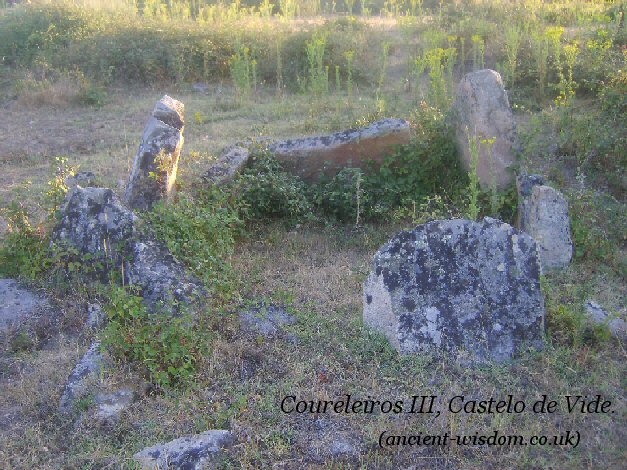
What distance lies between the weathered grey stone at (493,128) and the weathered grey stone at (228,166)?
6.36ft

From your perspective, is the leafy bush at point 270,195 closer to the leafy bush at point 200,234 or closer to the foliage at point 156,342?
the leafy bush at point 200,234

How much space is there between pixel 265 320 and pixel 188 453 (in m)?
1.29

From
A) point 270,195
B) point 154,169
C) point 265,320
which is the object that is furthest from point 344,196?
point 265,320

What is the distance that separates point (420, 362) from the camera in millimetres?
3754

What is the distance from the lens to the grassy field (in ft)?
11.1

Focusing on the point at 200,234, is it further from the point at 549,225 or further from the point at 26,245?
the point at 549,225

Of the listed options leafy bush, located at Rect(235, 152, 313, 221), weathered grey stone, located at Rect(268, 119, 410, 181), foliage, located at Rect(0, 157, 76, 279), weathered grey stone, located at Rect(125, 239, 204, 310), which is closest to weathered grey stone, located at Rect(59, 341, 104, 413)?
weathered grey stone, located at Rect(125, 239, 204, 310)

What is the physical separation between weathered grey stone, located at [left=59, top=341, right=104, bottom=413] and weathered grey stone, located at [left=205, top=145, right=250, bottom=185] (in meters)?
2.14

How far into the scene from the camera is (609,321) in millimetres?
4016

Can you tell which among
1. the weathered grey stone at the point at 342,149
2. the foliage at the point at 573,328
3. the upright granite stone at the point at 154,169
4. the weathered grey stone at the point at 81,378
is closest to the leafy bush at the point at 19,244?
the upright granite stone at the point at 154,169

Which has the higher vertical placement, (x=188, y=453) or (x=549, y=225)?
(x=549, y=225)

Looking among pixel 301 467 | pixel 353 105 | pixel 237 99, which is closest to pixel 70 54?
pixel 237 99

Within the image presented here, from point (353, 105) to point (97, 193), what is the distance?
4.42 meters

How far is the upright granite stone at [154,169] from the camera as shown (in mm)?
5223
